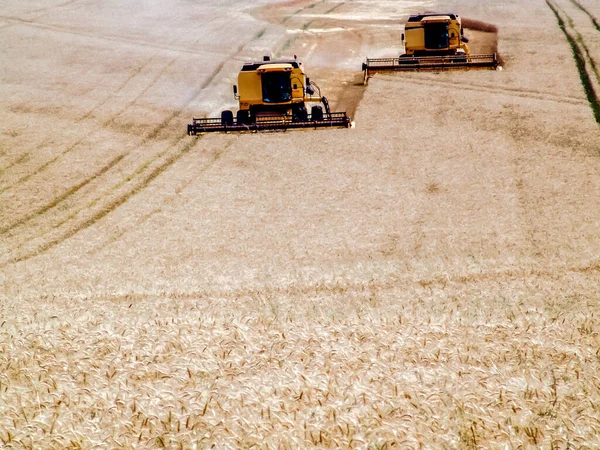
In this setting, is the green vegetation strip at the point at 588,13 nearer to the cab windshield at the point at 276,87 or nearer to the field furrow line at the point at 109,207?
the cab windshield at the point at 276,87

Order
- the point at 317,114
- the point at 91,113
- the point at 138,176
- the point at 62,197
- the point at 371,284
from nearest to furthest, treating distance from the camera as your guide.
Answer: the point at 371,284 < the point at 62,197 < the point at 138,176 < the point at 317,114 < the point at 91,113

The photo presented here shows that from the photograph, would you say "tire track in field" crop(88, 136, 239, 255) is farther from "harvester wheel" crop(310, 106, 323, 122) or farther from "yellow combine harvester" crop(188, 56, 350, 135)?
"harvester wheel" crop(310, 106, 323, 122)

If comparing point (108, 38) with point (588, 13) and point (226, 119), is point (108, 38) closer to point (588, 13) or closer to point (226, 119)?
point (226, 119)

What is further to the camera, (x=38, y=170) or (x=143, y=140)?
(x=143, y=140)

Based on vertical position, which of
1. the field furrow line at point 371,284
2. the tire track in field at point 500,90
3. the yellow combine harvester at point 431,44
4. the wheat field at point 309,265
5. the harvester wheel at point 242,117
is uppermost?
the yellow combine harvester at point 431,44

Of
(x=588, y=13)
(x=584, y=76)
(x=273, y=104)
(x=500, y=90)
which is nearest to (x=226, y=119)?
(x=273, y=104)

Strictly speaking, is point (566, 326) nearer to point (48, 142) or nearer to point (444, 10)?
point (48, 142)

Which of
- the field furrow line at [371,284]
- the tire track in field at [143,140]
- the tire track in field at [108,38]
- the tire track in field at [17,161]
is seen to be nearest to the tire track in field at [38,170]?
the tire track in field at [143,140]

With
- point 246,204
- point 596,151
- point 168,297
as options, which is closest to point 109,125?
point 246,204
